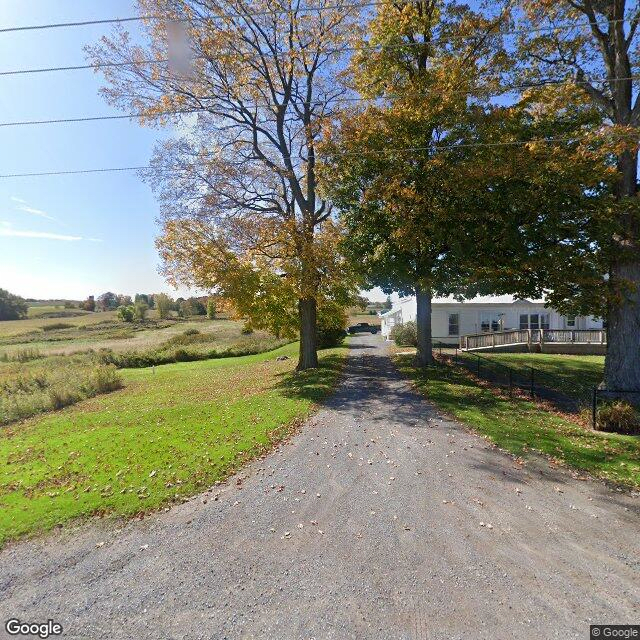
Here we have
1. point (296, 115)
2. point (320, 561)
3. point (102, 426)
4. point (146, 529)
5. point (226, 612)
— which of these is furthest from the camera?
point (296, 115)

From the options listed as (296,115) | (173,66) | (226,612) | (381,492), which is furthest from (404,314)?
(226,612)

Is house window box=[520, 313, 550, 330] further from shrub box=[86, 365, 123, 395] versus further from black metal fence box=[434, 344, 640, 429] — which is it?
shrub box=[86, 365, 123, 395]

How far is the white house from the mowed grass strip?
17.1m

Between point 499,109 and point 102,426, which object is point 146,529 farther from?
point 499,109

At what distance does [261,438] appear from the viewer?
7887 mm

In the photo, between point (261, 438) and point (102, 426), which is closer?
point (261, 438)

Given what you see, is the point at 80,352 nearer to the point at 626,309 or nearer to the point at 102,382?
the point at 102,382

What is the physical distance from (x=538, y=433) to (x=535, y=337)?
18179mm

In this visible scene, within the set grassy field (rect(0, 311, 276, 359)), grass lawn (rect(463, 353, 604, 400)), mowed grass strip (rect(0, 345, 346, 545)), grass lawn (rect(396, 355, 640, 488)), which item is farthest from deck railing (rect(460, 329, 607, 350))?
grassy field (rect(0, 311, 276, 359))

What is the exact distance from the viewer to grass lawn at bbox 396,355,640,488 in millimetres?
6240

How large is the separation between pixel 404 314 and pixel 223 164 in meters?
22.9

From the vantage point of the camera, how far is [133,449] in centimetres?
750

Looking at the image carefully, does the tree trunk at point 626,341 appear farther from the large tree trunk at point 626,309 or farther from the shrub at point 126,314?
the shrub at point 126,314

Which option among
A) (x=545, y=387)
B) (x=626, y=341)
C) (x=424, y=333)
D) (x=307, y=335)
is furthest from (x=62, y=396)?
(x=626, y=341)
